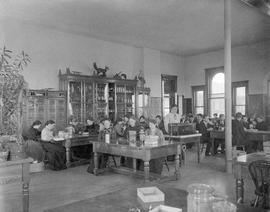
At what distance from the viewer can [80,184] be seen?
17.6 ft

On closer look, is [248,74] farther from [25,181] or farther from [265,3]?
[25,181]

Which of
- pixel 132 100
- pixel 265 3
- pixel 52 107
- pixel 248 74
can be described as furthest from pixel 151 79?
pixel 265 3

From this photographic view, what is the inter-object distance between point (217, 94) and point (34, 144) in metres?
8.05

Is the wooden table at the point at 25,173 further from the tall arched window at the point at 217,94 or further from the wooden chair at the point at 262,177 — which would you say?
the tall arched window at the point at 217,94

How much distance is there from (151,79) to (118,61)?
164 cm

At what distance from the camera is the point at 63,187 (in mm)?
5188

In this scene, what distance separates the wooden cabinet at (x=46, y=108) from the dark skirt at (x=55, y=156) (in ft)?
4.66

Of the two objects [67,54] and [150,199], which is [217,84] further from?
[150,199]

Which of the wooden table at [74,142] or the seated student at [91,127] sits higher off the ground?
the seated student at [91,127]

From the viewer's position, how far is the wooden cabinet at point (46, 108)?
7891mm

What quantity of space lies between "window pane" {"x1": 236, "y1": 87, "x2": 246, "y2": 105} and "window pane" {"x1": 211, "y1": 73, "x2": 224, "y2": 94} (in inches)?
29.1

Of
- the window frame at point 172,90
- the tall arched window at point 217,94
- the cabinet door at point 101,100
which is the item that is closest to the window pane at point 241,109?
the tall arched window at point 217,94

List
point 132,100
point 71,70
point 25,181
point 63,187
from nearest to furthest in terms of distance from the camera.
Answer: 1. point 25,181
2. point 63,187
3. point 71,70
4. point 132,100

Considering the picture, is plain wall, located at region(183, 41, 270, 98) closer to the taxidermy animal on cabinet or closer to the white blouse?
the taxidermy animal on cabinet
